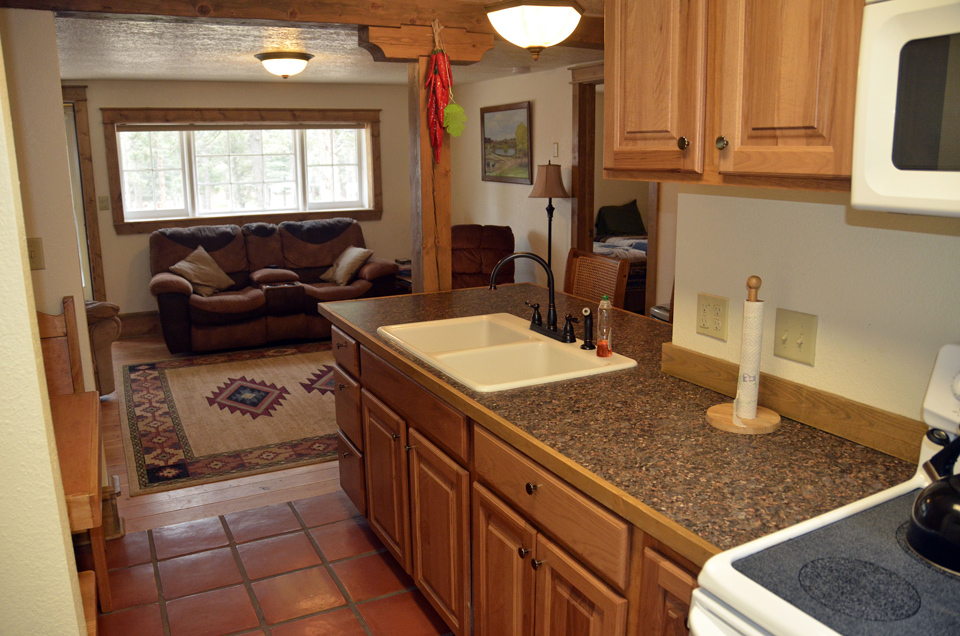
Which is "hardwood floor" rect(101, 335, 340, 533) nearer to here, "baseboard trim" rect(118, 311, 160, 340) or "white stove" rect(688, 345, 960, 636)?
"white stove" rect(688, 345, 960, 636)

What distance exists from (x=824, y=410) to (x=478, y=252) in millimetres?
5268

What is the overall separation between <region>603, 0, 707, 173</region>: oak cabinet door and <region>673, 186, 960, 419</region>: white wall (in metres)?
0.31

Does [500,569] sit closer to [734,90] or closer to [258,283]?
[734,90]

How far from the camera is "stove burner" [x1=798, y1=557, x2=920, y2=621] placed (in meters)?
A: 0.96

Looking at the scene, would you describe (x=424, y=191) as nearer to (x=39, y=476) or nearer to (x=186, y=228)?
(x=39, y=476)

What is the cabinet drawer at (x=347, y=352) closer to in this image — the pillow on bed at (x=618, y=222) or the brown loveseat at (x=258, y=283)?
the brown loveseat at (x=258, y=283)

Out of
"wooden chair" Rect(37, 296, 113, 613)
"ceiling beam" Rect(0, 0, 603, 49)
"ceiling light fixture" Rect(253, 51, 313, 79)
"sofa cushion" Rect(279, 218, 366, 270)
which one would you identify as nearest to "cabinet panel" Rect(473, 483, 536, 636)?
"wooden chair" Rect(37, 296, 113, 613)

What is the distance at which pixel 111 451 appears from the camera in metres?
4.01

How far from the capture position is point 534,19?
2.65 metres

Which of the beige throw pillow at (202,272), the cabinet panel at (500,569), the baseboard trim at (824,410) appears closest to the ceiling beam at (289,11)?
the baseboard trim at (824,410)

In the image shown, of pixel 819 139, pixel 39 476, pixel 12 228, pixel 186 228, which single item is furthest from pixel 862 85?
pixel 186 228

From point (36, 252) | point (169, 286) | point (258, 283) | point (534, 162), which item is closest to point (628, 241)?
point (534, 162)

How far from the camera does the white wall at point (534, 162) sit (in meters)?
6.33

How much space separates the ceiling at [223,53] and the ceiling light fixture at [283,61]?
7 centimetres
